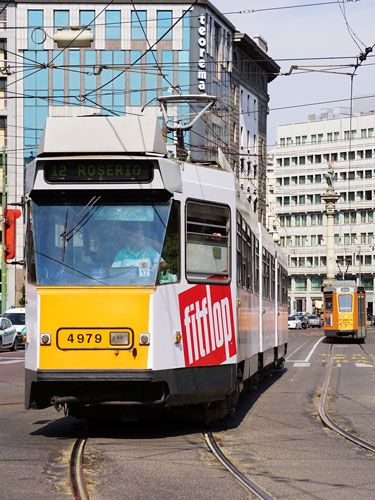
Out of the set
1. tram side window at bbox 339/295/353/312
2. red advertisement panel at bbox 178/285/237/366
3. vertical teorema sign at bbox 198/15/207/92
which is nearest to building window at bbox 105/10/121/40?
vertical teorema sign at bbox 198/15/207/92

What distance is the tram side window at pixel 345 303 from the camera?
5606 cm

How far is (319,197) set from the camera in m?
127

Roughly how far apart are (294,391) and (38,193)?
960 centimetres

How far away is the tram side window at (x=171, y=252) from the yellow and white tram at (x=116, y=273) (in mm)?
13

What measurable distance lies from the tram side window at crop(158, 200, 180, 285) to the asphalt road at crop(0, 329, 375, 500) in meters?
1.72

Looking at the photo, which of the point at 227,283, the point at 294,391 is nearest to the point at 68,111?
the point at 294,391

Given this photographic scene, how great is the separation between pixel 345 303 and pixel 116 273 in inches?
1782

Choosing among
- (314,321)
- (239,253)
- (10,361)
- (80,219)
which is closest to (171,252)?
(80,219)

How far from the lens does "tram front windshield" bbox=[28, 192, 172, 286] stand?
11930 mm

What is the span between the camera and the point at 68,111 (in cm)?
7138

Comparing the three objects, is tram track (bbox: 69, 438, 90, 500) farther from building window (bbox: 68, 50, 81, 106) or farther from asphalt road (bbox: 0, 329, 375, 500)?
building window (bbox: 68, 50, 81, 106)

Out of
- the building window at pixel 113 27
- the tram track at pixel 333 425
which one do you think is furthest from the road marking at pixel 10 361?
the building window at pixel 113 27

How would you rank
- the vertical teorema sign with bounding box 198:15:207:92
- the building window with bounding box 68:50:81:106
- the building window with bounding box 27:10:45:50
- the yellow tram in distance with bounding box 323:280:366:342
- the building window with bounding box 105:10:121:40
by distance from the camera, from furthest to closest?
the vertical teorema sign with bounding box 198:15:207:92 → the building window with bounding box 27:10:45:50 → the building window with bounding box 105:10:121:40 → the building window with bounding box 68:50:81:106 → the yellow tram in distance with bounding box 323:280:366:342

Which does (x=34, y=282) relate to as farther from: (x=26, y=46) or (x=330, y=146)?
(x=330, y=146)
